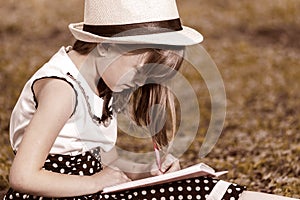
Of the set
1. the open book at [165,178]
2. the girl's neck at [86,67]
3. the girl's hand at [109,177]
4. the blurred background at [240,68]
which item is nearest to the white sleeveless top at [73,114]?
the girl's neck at [86,67]

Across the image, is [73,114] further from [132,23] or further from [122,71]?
[132,23]

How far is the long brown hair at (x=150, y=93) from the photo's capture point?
10.3ft

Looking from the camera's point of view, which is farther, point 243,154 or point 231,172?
point 243,154

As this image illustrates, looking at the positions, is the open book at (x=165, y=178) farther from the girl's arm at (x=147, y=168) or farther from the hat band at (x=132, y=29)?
the hat band at (x=132, y=29)

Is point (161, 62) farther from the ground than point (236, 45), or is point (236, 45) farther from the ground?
point (161, 62)

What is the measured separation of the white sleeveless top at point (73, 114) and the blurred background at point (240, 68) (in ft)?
3.89

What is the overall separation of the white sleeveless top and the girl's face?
127 mm

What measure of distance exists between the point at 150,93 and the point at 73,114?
0.44 metres

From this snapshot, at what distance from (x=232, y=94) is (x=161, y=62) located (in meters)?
4.86

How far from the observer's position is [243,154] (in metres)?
5.80

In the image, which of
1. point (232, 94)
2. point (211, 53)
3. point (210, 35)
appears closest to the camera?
point (232, 94)

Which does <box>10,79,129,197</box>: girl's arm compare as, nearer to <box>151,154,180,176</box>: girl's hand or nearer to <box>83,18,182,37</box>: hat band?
<box>83,18,182,37</box>: hat band

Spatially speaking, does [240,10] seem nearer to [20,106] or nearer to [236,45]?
[236,45]

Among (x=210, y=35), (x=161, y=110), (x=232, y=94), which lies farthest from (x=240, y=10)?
(x=161, y=110)
